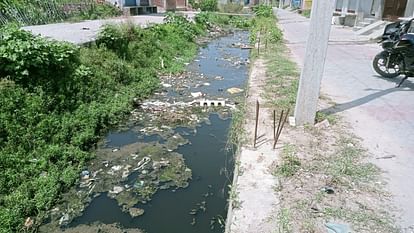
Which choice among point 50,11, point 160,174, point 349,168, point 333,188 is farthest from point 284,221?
point 50,11

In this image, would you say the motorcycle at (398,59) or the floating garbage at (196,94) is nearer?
the motorcycle at (398,59)

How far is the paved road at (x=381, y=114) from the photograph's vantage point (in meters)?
→ 3.36

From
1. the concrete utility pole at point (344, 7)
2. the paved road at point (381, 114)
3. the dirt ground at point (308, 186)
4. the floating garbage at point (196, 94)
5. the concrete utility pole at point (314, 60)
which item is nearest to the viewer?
the dirt ground at point (308, 186)

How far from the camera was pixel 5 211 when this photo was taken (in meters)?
3.19

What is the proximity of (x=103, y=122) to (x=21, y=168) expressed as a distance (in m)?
1.88

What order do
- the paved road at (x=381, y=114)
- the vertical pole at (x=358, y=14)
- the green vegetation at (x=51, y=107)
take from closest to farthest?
1. the paved road at (x=381, y=114)
2. the green vegetation at (x=51, y=107)
3. the vertical pole at (x=358, y=14)

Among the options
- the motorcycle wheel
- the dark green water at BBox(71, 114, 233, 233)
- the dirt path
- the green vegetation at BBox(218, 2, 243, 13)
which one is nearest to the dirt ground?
the dirt path

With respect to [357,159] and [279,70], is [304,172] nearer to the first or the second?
[357,159]

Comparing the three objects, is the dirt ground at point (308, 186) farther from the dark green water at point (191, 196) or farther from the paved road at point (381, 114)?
the dark green water at point (191, 196)

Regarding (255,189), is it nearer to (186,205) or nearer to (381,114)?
(186,205)

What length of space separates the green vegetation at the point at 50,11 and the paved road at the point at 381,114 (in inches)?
375

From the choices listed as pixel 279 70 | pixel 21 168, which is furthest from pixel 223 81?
pixel 21 168

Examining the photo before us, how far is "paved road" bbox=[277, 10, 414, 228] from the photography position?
3.36 metres

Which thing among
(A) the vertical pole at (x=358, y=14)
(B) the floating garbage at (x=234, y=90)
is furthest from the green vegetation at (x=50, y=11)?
(A) the vertical pole at (x=358, y=14)
